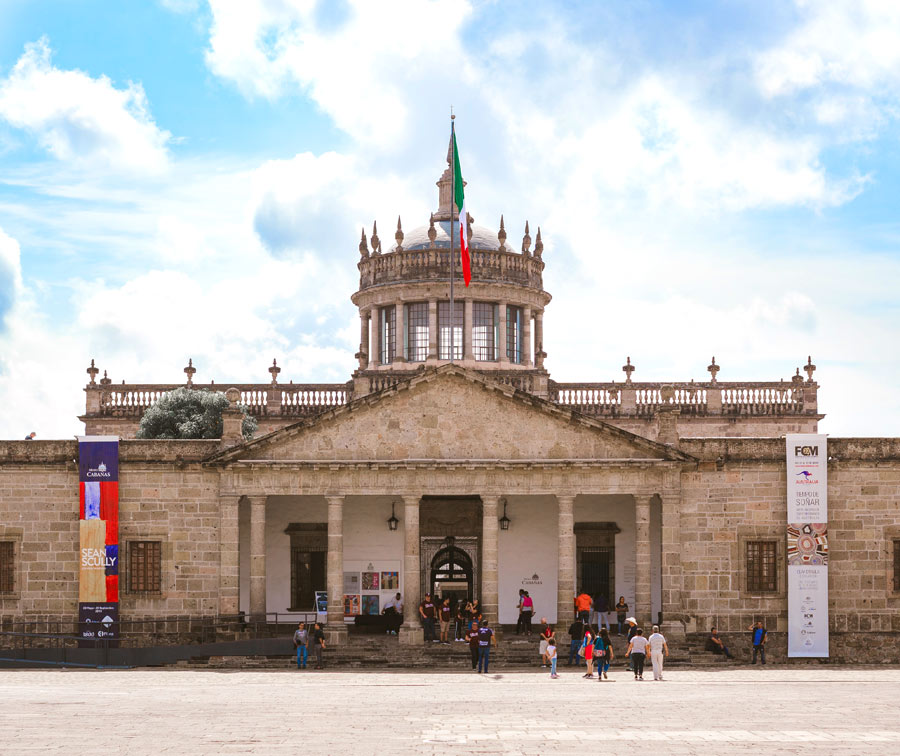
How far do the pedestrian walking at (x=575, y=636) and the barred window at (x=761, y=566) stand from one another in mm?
6348

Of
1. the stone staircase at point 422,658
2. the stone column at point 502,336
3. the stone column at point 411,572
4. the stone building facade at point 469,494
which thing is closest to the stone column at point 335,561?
the stone building facade at point 469,494

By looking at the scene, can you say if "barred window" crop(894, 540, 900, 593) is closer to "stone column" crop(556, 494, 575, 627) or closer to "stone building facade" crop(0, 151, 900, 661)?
"stone building facade" crop(0, 151, 900, 661)

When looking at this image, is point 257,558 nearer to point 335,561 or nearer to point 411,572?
point 335,561

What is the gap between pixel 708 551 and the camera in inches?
1622

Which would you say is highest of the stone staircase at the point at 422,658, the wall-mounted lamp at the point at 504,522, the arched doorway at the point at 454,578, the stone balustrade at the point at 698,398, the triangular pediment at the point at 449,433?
the stone balustrade at the point at 698,398

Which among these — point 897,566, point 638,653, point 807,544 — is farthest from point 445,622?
point 897,566

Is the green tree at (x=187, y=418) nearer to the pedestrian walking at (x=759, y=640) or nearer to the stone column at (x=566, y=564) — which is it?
the stone column at (x=566, y=564)

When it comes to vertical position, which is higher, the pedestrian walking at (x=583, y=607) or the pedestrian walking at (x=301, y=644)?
the pedestrian walking at (x=583, y=607)

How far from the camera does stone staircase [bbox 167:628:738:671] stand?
38.2 meters

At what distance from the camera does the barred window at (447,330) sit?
5328 cm

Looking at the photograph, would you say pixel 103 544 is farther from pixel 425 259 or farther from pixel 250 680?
pixel 425 259

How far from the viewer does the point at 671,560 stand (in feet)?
135

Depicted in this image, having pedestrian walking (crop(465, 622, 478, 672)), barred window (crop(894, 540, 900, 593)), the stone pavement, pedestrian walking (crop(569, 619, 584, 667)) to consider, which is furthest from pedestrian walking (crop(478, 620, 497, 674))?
barred window (crop(894, 540, 900, 593))

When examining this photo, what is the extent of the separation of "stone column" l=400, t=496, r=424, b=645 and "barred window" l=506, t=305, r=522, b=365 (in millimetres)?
14258
